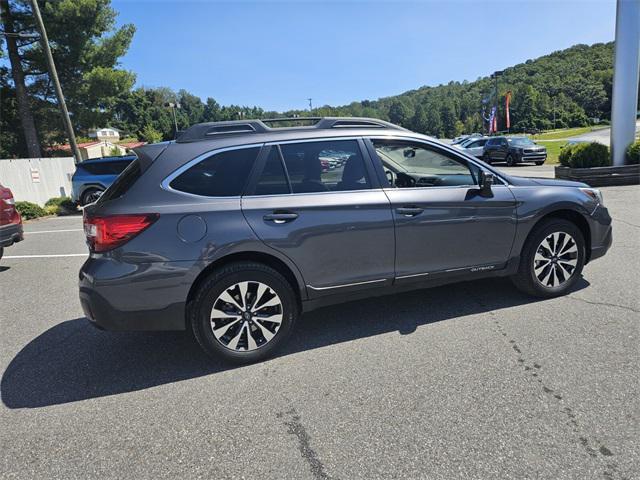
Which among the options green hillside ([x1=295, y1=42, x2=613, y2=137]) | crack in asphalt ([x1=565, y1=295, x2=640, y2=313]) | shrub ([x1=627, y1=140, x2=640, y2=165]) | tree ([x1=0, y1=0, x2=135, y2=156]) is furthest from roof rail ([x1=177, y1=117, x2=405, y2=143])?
green hillside ([x1=295, y1=42, x2=613, y2=137])

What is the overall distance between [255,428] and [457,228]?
7.78 feet

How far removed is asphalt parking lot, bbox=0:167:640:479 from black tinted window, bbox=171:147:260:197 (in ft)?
4.49

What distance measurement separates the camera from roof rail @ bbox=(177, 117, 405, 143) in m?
3.52

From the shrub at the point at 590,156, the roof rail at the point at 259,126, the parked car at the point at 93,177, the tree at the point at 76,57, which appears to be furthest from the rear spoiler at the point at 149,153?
the tree at the point at 76,57

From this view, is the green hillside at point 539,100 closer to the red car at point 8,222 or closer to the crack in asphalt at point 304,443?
the red car at point 8,222

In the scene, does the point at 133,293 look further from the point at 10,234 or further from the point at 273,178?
the point at 10,234

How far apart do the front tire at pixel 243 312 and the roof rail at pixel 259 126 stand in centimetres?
113

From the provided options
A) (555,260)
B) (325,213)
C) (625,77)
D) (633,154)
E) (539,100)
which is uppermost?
(539,100)

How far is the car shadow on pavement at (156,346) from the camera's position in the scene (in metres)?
3.15

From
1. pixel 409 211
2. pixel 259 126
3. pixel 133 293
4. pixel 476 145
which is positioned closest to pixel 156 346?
pixel 133 293

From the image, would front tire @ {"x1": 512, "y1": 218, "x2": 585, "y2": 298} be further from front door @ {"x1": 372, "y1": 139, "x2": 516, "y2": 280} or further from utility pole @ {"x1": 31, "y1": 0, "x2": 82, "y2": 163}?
utility pole @ {"x1": 31, "y1": 0, "x2": 82, "y2": 163}

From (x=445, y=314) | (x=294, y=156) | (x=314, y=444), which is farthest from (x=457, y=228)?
(x=314, y=444)

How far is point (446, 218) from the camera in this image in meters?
3.75

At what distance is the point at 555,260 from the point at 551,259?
0.05m
